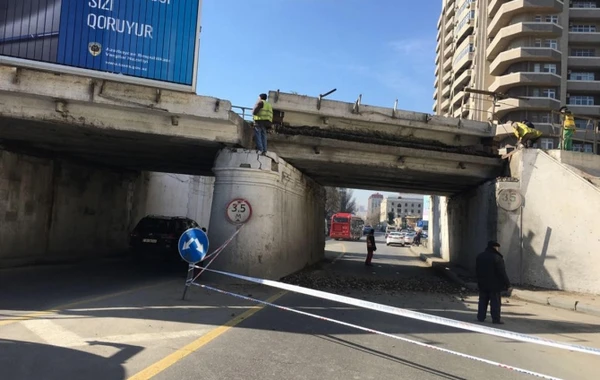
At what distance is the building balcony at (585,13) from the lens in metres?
63.5

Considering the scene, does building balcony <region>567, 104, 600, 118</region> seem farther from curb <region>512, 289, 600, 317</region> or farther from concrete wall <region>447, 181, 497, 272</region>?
curb <region>512, 289, 600, 317</region>

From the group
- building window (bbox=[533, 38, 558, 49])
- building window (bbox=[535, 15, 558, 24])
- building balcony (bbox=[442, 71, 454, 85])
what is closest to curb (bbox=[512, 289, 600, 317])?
building window (bbox=[533, 38, 558, 49])

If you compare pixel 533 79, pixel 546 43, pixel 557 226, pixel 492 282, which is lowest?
pixel 492 282

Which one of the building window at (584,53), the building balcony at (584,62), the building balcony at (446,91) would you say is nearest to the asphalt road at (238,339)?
the building balcony at (584,62)

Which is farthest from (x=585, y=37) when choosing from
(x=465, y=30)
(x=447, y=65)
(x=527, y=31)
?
(x=447, y=65)

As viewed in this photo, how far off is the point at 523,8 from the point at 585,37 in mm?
8779

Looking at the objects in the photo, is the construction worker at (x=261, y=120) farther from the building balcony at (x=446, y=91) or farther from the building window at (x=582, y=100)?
the building balcony at (x=446, y=91)

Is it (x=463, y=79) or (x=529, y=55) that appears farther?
(x=463, y=79)

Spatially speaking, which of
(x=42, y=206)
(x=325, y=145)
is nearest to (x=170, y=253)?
(x=42, y=206)

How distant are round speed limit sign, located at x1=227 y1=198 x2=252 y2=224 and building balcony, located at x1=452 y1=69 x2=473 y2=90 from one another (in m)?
70.7

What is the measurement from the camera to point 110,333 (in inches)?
253

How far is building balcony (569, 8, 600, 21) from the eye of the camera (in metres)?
63.5

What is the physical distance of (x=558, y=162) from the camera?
1380 centimetres

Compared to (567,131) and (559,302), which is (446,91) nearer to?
(567,131)
